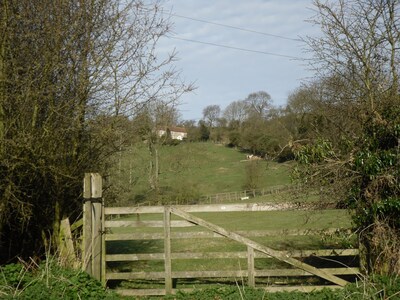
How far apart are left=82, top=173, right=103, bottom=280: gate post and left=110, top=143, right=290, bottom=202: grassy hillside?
13.6ft

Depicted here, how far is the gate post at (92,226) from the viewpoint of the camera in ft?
26.8

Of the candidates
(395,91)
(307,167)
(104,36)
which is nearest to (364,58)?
(395,91)

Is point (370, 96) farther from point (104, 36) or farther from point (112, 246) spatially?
point (112, 246)

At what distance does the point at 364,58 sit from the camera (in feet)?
31.4

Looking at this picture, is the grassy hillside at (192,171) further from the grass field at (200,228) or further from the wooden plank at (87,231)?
the wooden plank at (87,231)

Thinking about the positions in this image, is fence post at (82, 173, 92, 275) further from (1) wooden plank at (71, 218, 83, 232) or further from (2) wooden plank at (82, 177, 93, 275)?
(1) wooden plank at (71, 218, 83, 232)

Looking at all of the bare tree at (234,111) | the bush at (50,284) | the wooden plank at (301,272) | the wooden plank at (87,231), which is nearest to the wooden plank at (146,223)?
the wooden plank at (87,231)

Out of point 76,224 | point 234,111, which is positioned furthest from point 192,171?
point 76,224

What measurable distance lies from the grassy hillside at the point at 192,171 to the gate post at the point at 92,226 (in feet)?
13.6

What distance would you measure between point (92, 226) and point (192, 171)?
134 feet

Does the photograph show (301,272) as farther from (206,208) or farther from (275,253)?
(206,208)

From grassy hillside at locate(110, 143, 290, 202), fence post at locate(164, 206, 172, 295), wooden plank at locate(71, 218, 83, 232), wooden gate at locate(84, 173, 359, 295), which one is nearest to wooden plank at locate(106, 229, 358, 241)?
wooden gate at locate(84, 173, 359, 295)

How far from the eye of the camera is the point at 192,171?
1927 inches

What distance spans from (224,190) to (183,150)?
11764 mm
